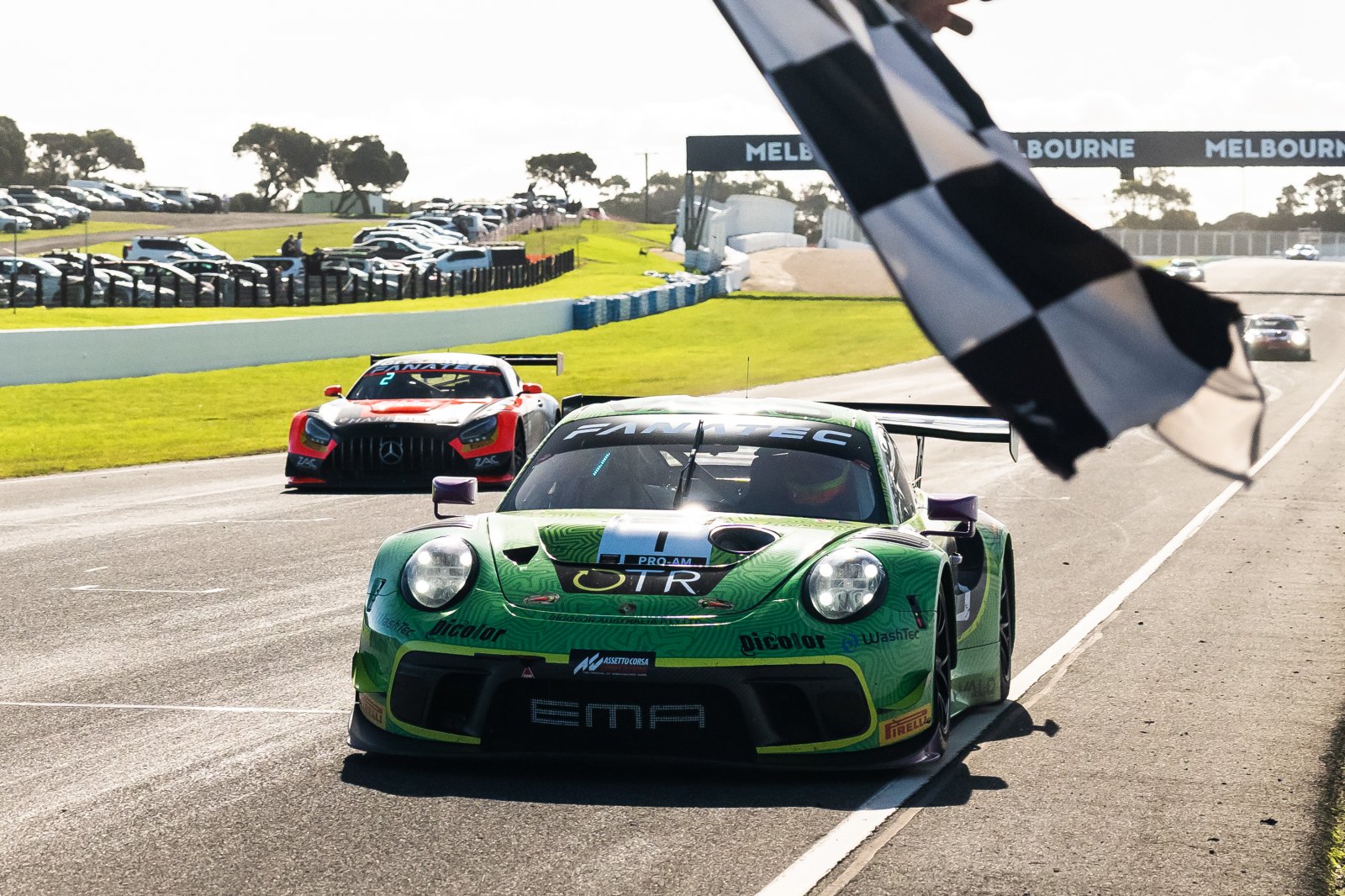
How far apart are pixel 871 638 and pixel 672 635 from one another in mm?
651

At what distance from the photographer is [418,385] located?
1780 centimetres

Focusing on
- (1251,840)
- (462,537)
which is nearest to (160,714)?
(462,537)

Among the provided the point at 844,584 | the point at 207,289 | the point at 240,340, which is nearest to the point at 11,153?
the point at 207,289

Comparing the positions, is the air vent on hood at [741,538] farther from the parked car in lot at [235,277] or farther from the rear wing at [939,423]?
the parked car in lot at [235,277]

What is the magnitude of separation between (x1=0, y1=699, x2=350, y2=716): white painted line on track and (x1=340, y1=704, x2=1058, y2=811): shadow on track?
0.83 m

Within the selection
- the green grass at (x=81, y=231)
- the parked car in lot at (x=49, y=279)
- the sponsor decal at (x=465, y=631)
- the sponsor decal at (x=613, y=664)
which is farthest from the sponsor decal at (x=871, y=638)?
the green grass at (x=81, y=231)

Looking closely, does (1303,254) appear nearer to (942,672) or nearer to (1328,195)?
(1328,195)

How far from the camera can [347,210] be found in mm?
140875

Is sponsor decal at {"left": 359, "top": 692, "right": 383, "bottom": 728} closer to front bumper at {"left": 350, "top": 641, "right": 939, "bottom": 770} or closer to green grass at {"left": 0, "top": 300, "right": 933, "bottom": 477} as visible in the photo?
front bumper at {"left": 350, "top": 641, "right": 939, "bottom": 770}

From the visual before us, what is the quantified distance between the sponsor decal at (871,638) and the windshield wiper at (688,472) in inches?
46.6

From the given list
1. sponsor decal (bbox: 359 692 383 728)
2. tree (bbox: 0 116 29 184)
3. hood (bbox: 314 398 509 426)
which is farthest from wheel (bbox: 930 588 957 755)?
tree (bbox: 0 116 29 184)

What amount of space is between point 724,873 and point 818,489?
230 cm

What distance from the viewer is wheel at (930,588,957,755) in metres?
6.34

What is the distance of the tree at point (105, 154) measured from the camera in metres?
158
